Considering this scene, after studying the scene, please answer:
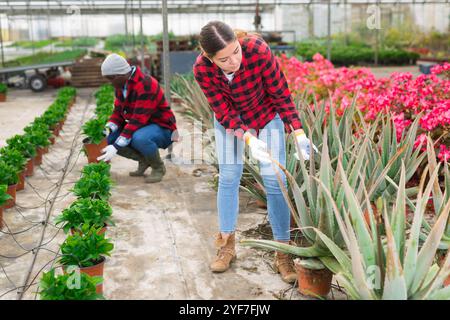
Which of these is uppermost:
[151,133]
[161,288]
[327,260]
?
[151,133]

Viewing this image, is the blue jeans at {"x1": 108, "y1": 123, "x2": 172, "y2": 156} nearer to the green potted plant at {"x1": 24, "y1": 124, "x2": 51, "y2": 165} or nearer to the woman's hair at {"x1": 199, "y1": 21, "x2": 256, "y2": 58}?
the green potted plant at {"x1": 24, "y1": 124, "x2": 51, "y2": 165}

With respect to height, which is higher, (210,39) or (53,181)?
(210,39)

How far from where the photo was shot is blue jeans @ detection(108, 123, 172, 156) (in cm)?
428

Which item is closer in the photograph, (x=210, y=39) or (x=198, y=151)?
(x=210, y=39)

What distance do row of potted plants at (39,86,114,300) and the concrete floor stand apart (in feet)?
0.58

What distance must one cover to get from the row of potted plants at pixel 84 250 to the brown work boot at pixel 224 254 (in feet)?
1.66

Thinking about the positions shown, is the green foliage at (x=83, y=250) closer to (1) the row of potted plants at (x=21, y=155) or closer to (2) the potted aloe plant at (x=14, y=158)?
(1) the row of potted plants at (x=21, y=155)

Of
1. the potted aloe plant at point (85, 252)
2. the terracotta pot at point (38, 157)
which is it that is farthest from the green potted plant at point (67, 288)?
the terracotta pot at point (38, 157)

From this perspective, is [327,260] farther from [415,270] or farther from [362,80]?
[362,80]

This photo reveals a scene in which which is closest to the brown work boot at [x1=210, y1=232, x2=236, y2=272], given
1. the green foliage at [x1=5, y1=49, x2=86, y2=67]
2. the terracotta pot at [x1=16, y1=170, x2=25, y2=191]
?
the terracotta pot at [x1=16, y1=170, x2=25, y2=191]

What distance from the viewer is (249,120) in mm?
2584

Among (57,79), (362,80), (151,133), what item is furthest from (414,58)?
(151,133)
